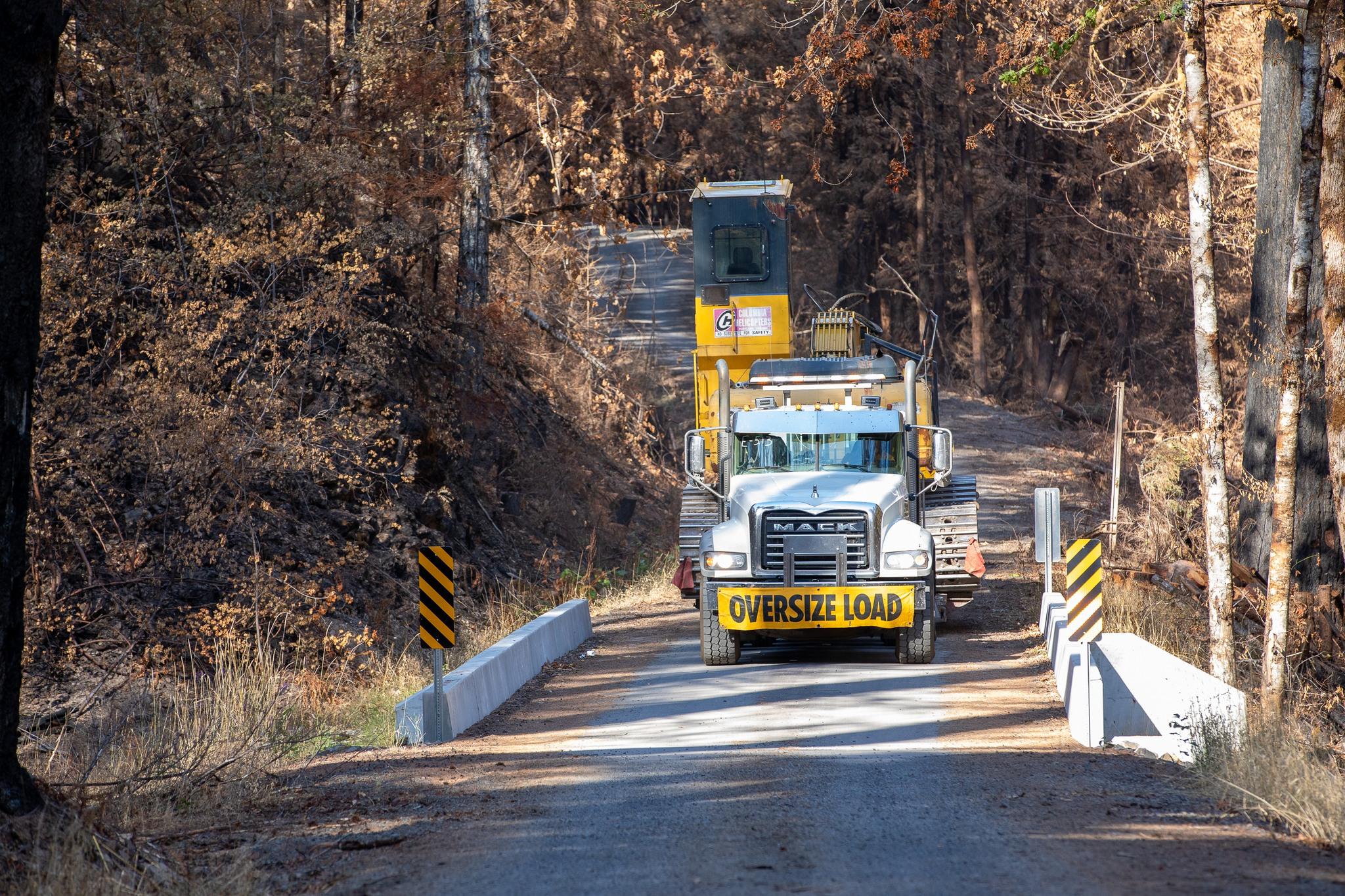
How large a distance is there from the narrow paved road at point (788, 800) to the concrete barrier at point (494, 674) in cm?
23

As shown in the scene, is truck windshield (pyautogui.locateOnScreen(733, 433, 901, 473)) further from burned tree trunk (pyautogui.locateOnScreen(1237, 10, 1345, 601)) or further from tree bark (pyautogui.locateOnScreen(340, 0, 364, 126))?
tree bark (pyautogui.locateOnScreen(340, 0, 364, 126))

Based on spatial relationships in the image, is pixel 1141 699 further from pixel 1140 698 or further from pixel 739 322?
pixel 739 322

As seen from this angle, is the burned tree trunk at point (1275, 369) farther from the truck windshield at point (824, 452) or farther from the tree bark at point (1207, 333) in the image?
the truck windshield at point (824, 452)

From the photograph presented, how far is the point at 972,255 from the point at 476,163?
25416mm

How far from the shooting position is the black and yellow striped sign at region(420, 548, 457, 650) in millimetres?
11133

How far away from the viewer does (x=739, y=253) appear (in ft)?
75.6

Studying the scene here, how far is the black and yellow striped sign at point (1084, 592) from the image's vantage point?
467 inches

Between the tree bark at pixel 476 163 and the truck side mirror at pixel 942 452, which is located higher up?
the tree bark at pixel 476 163

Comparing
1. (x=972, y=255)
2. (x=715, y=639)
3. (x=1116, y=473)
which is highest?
(x=972, y=255)

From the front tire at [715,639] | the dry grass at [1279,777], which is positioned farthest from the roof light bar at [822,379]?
the dry grass at [1279,777]

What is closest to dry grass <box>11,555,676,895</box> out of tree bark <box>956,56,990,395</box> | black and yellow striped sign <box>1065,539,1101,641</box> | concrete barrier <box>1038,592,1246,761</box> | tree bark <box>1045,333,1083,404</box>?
concrete barrier <box>1038,592,1246,761</box>

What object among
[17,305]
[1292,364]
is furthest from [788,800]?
[1292,364]

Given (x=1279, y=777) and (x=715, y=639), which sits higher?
(x=715, y=639)

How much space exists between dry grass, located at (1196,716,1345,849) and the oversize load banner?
4.93 metres
